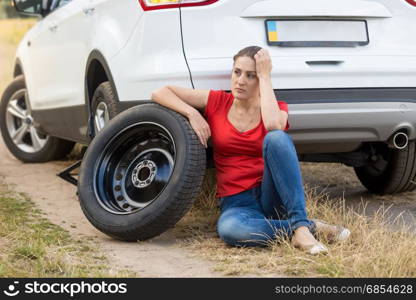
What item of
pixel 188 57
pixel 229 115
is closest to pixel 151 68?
pixel 188 57

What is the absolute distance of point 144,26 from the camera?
4941 millimetres

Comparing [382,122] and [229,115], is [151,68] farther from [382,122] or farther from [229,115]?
[382,122]

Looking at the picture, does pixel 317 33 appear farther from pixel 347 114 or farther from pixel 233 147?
pixel 233 147

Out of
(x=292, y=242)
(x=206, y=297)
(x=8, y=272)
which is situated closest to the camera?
(x=206, y=297)

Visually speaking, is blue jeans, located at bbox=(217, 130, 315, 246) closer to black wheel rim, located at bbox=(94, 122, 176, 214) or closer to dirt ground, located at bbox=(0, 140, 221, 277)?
dirt ground, located at bbox=(0, 140, 221, 277)

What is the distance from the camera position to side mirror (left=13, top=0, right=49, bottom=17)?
7320 mm

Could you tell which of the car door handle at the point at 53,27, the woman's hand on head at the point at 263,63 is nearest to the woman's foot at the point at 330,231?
the woman's hand on head at the point at 263,63

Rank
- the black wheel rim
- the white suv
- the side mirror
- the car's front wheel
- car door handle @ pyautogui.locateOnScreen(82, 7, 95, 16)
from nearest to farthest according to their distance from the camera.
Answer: the white suv, the black wheel rim, car door handle @ pyautogui.locateOnScreen(82, 7, 95, 16), the side mirror, the car's front wheel

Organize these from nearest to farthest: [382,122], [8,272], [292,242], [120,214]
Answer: [8,272] < [292,242] < [120,214] < [382,122]

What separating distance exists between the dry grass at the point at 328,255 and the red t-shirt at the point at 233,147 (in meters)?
0.36

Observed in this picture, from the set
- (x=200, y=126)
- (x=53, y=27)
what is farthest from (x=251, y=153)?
(x=53, y=27)

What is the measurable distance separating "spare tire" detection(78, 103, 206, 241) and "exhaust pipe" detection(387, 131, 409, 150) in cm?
133

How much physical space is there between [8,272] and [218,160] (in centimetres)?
145

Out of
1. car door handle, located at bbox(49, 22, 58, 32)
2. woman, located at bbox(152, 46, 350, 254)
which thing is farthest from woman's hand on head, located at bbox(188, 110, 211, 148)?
car door handle, located at bbox(49, 22, 58, 32)
